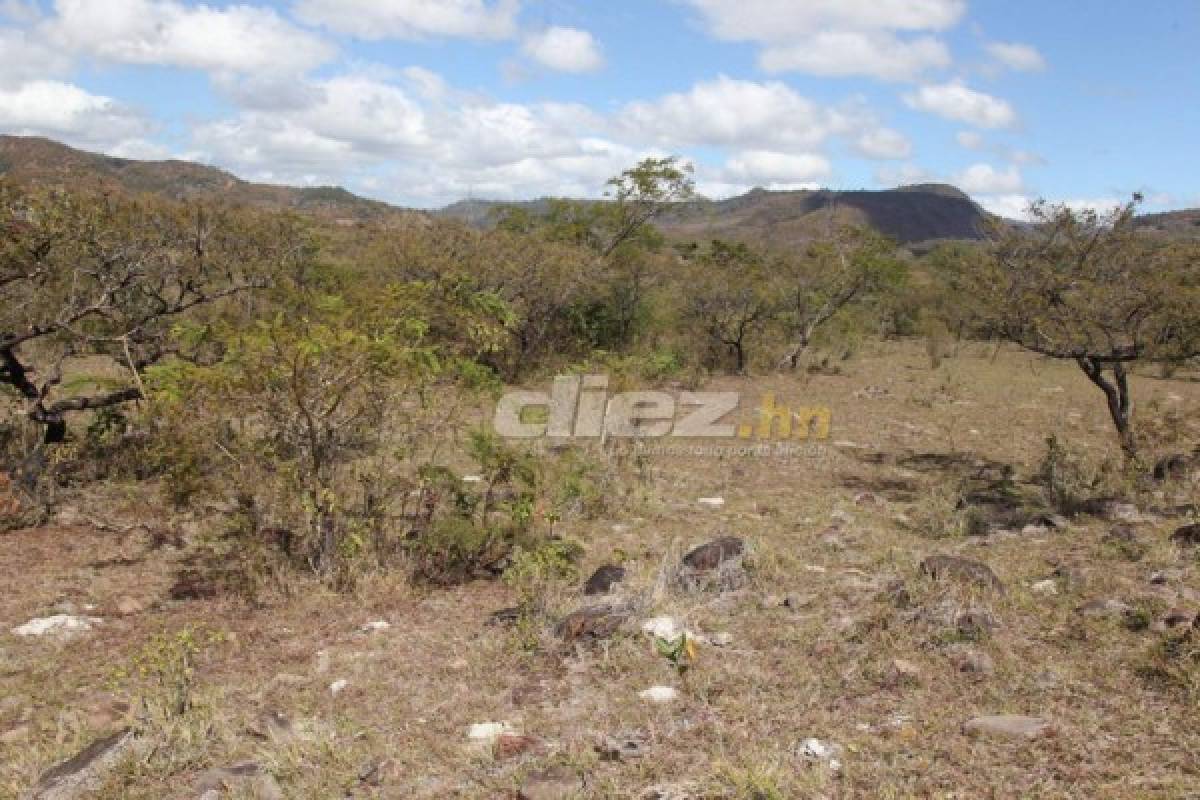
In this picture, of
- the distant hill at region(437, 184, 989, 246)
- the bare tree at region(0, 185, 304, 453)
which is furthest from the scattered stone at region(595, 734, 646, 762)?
the distant hill at region(437, 184, 989, 246)

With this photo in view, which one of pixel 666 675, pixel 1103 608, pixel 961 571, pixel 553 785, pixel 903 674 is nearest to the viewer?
pixel 553 785

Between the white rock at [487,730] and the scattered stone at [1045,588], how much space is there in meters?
3.11

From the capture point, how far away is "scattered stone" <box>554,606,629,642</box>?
420 cm

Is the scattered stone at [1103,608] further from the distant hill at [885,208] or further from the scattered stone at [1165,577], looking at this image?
the distant hill at [885,208]

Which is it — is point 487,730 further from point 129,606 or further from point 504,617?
point 129,606

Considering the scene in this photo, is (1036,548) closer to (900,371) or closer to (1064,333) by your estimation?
(1064,333)

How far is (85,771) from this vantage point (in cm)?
304

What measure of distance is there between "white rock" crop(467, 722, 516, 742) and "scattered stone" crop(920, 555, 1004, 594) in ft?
8.18

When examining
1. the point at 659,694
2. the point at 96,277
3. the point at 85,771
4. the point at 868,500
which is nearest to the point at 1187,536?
the point at 868,500

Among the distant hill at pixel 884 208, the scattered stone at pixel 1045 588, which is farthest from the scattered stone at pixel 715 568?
the distant hill at pixel 884 208

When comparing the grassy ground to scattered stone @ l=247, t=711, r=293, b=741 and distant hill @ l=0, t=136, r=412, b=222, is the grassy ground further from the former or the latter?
distant hill @ l=0, t=136, r=412, b=222

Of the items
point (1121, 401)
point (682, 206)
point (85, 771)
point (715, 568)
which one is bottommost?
point (85, 771)

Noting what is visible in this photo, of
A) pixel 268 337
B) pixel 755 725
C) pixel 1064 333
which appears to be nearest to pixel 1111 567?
pixel 755 725

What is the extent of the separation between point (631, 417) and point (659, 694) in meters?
6.16
